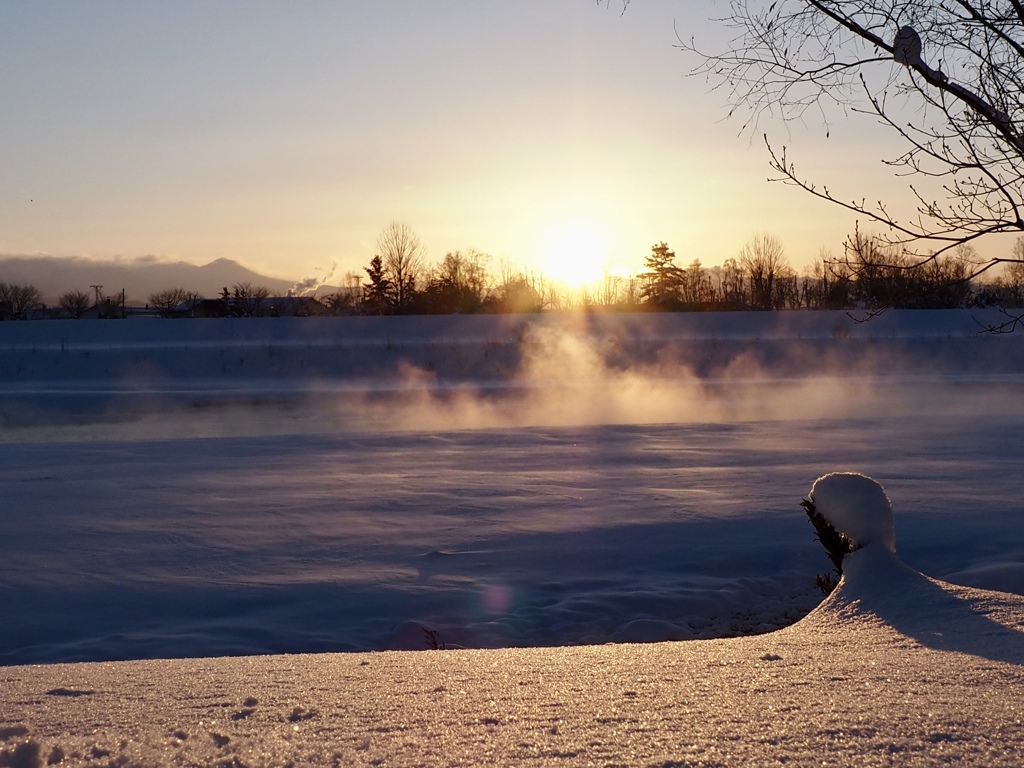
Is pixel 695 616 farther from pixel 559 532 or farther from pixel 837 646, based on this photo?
pixel 837 646

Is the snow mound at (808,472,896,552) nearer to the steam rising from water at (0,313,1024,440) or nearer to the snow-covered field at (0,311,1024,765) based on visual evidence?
the snow-covered field at (0,311,1024,765)

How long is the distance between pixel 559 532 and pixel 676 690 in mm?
4696

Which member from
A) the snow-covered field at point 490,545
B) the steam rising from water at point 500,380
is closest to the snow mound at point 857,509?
the snow-covered field at point 490,545

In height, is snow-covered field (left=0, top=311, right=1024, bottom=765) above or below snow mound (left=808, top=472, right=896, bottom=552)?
below

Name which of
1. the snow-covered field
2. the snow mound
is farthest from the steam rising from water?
the snow mound

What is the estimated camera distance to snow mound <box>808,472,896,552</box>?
4.34 meters

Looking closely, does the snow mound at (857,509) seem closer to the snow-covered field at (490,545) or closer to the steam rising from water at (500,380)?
the snow-covered field at (490,545)

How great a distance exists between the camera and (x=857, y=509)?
14.4ft

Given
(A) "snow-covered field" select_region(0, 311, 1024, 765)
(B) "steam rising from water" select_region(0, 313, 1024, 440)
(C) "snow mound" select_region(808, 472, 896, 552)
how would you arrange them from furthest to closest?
(B) "steam rising from water" select_region(0, 313, 1024, 440), (C) "snow mound" select_region(808, 472, 896, 552), (A) "snow-covered field" select_region(0, 311, 1024, 765)

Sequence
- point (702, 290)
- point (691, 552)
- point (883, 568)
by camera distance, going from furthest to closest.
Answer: point (702, 290) < point (691, 552) < point (883, 568)

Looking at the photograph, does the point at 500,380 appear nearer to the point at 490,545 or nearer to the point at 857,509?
the point at 490,545

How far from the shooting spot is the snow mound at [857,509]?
4336 mm

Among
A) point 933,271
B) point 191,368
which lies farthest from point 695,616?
point 191,368

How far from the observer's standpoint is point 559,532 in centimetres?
731
